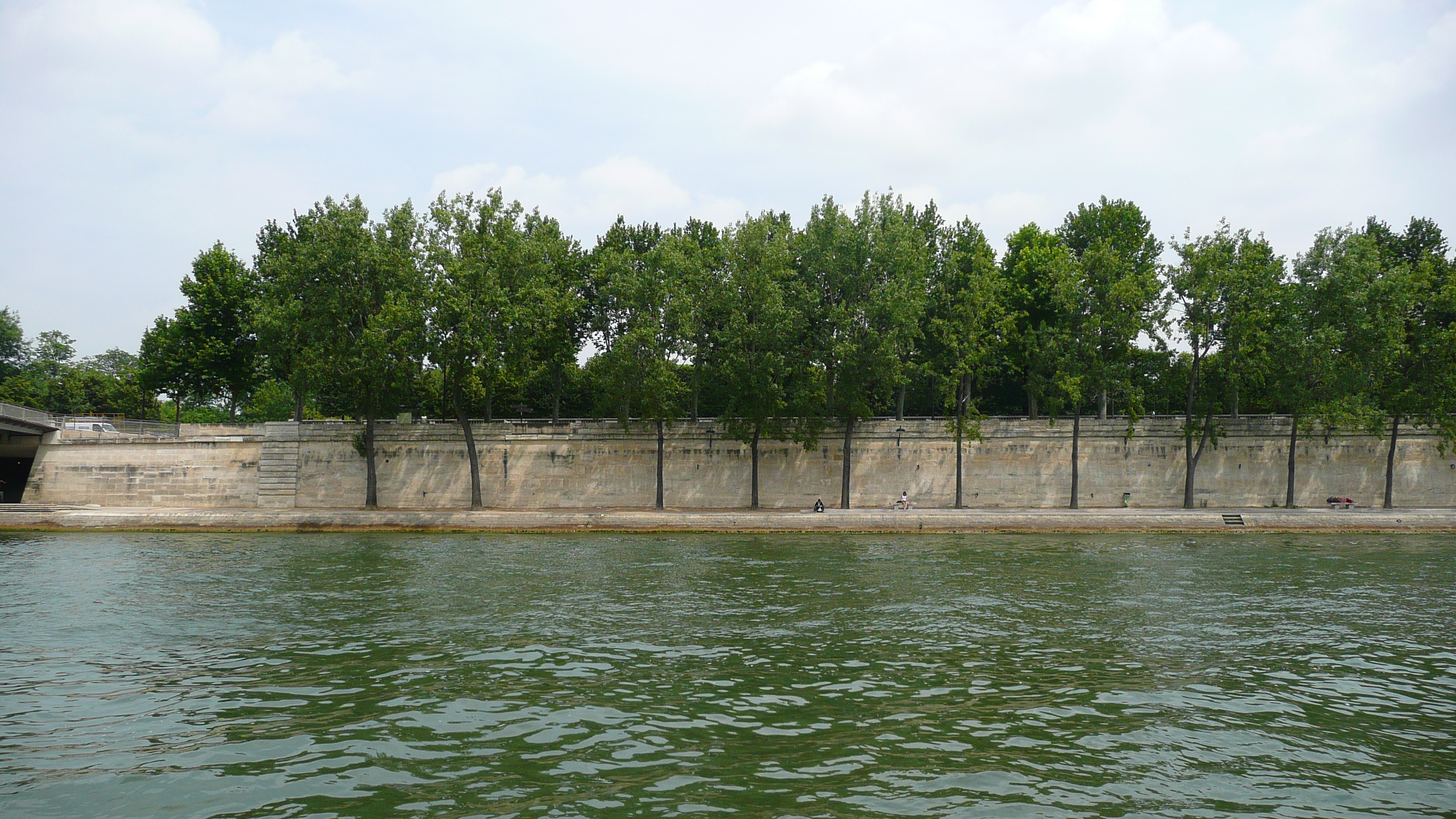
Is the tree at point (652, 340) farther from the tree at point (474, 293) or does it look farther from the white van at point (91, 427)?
the white van at point (91, 427)

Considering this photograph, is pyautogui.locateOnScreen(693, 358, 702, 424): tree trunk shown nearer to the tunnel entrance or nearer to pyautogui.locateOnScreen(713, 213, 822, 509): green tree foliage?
pyautogui.locateOnScreen(713, 213, 822, 509): green tree foliage

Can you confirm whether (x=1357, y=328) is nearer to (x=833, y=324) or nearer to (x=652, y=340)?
(x=833, y=324)

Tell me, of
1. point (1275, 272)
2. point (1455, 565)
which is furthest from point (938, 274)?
point (1455, 565)

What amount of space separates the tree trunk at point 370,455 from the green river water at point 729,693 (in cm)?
1899

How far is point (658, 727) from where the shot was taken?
10836 millimetres

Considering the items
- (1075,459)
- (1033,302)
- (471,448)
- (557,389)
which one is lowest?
(471,448)

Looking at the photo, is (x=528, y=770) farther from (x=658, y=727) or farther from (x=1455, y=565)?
(x=1455, y=565)

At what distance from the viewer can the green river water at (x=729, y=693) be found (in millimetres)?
8789

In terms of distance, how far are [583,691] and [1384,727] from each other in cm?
1017

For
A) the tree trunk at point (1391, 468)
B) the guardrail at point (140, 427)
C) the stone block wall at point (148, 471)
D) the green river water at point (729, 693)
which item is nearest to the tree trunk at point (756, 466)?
the green river water at point (729, 693)

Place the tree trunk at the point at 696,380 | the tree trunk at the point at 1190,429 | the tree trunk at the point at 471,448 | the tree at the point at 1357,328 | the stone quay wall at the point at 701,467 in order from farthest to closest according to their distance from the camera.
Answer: the stone quay wall at the point at 701,467 → the tree trunk at the point at 471,448 → the tree trunk at the point at 696,380 → the tree trunk at the point at 1190,429 → the tree at the point at 1357,328

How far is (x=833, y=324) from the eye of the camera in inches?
1644

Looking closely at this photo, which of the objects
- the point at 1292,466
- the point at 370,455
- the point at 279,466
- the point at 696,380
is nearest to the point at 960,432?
the point at 696,380

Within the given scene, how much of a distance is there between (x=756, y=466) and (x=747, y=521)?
6.19 m
